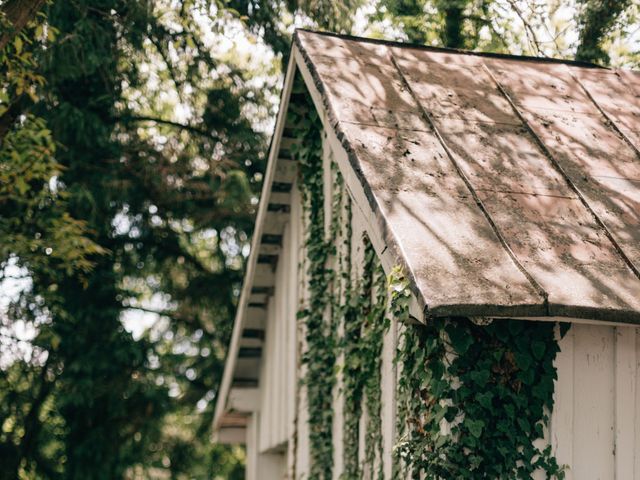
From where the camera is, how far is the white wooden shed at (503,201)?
5.11 m

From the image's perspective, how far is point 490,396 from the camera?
5.26 meters

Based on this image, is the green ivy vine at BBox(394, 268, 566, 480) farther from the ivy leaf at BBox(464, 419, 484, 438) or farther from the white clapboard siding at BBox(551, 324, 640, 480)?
the white clapboard siding at BBox(551, 324, 640, 480)

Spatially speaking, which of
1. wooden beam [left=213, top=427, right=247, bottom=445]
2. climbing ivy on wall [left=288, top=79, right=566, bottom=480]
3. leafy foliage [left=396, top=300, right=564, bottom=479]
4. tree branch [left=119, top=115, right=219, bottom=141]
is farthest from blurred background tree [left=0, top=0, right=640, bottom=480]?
leafy foliage [left=396, top=300, right=564, bottom=479]

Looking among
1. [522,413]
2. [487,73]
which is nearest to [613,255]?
[522,413]

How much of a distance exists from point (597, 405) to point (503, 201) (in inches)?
45.7

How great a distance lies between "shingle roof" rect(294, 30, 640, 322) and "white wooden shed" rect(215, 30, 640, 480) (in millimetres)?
11

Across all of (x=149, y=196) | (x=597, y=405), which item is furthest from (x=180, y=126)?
(x=597, y=405)

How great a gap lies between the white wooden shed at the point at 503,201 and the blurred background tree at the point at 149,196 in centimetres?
633

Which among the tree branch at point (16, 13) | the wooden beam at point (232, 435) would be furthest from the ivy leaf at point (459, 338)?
the wooden beam at point (232, 435)

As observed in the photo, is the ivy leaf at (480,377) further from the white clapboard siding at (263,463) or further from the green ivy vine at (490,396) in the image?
the white clapboard siding at (263,463)

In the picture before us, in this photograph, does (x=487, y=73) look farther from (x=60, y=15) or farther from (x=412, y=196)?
(x=60, y=15)

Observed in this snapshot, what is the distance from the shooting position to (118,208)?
58.2 feet

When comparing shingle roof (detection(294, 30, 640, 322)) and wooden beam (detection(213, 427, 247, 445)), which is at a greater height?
shingle roof (detection(294, 30, 640, 322))

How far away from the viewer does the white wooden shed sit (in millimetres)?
5105
